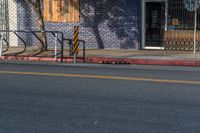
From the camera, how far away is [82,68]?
15.4 m

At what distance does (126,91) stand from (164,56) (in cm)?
818

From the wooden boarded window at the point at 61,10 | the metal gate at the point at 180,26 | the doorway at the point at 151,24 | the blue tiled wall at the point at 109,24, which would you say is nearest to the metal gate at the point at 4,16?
the wooden boarded window at the point at 61,10

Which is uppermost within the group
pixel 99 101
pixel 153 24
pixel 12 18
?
pixel 12 18

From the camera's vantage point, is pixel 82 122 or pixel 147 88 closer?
pixel 82 122

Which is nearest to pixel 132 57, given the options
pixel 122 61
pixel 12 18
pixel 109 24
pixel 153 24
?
pixel 122 61

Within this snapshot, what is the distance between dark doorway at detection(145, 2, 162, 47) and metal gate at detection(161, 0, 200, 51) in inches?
21.6

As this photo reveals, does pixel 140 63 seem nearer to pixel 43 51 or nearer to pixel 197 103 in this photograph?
pixel 43 51

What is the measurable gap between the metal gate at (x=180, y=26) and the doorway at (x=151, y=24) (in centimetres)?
55

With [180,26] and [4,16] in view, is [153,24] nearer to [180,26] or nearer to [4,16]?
[180,26]

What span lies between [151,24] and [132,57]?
359 cm

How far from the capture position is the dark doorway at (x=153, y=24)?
70.3ft

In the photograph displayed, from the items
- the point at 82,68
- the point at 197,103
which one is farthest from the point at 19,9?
the point at 197,103

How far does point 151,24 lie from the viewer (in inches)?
850

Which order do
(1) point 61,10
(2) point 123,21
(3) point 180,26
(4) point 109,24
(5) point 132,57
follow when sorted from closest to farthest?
(5) point 132,57
(3) point 180,26
(2) point 123,21
(4) point 109,24
(1) point 61,10
